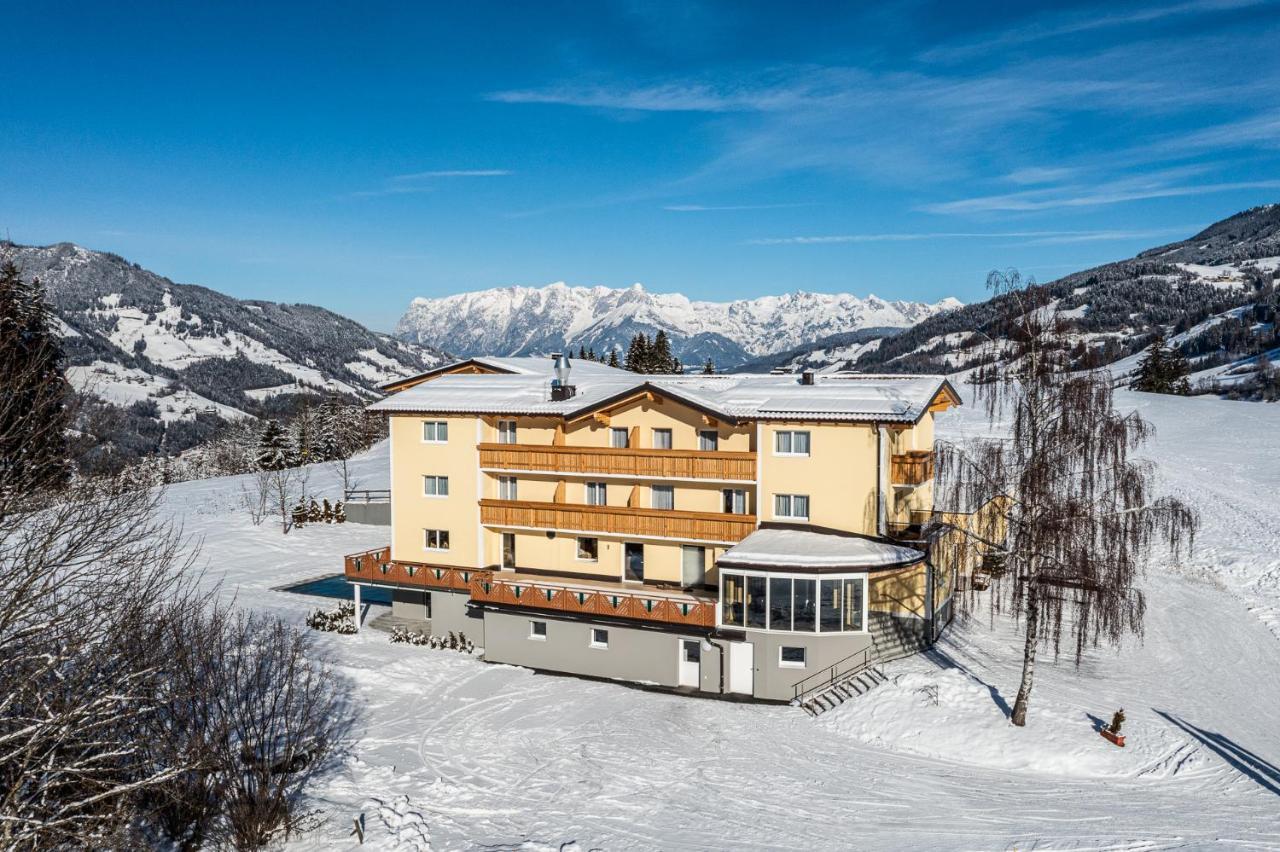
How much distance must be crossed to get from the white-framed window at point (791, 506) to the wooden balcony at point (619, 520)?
1.01 metres

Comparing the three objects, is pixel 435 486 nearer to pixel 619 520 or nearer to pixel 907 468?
pixel 619 520

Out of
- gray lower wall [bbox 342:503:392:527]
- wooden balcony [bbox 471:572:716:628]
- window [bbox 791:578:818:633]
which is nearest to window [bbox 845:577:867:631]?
window [bbox 791:578:818:633]

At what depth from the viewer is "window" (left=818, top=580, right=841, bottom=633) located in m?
28.2

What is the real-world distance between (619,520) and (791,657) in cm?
819

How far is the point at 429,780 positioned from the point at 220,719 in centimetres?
683

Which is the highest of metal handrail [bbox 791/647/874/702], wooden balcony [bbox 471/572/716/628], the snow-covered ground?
wooden balcony [bbox 471/572/716/628]

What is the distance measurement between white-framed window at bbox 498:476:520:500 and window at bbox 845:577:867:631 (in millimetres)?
14692

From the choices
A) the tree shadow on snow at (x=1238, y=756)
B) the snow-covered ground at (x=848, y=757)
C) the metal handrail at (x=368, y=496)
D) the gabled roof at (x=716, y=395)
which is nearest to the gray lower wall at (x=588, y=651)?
the snow-covered ground at (x=848, y=757)

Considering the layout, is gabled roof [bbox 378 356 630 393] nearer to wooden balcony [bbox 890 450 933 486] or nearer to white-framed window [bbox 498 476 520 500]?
white-framed window [bbox 498 476 520 500]

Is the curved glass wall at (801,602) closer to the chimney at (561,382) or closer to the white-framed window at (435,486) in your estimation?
the chimney at (561,382)

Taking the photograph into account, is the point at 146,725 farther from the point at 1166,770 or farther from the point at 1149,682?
the point at 1149,682

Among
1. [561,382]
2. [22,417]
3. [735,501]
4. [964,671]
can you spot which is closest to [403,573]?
[561,382]

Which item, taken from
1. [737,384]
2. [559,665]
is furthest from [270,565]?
[737,384]

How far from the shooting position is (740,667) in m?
29.5
